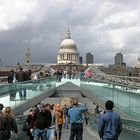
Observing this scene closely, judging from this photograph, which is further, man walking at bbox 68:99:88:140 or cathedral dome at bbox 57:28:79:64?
cathedral dome at bbox 57:28:79:64

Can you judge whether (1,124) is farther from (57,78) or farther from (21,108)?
(57,78)

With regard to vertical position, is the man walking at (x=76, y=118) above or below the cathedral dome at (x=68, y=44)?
below

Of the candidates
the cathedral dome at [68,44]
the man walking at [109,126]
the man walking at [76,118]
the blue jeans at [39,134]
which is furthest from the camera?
the cathedral dome at [68,44]

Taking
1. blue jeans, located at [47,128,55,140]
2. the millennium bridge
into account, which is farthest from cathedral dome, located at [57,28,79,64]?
blue jeans, located at [47,128,55,140]

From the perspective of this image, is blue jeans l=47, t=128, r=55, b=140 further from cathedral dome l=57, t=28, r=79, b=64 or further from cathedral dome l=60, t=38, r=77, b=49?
cathedral dome l=60, t=38, r=77, b=49

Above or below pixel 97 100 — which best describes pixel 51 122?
above

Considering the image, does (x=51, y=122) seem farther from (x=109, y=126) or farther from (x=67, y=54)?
(x=67, y=54)

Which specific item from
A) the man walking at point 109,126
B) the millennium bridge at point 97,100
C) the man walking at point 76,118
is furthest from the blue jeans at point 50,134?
the man walking at point 109,126

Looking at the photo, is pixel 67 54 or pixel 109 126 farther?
pixel 67 54

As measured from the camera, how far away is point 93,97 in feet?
112

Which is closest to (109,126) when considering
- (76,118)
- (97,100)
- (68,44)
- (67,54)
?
(76,118)

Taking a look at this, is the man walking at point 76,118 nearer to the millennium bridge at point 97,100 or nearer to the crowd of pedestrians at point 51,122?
the crowd of pedestrians at point 51,122

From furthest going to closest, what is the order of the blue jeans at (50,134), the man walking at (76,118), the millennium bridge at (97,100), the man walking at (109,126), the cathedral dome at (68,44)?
1. the cathedral dome at (68,44)
2. the blue jeans at (50,134)
3. the man walking at (76,118)
4. the millennium bridge at (97,100)
5. the man walking at (109,126)

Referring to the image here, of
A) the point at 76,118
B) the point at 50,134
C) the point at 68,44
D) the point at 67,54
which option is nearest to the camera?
the point at 76,118
